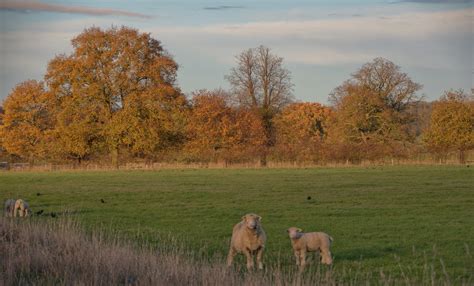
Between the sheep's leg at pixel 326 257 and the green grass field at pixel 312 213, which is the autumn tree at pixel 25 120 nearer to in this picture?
the green grass field at pixel 312 213

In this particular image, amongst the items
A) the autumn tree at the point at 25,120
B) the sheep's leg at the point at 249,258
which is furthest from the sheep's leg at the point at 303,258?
the autumn tree at the point at 25,120

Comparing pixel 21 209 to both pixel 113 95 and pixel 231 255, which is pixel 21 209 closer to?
pixel 231 255

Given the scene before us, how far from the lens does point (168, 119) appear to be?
2904 inches

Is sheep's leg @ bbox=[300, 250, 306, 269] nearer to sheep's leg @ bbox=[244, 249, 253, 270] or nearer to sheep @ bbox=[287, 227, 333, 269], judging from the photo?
sheep @ bbox=[287, 227, 333, 269]

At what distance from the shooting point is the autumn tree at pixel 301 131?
7188 centimetres

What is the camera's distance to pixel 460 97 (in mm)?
85188

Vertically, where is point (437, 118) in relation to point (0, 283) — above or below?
above

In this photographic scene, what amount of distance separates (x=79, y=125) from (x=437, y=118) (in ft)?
128

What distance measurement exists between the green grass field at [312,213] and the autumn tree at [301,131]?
28.6 m

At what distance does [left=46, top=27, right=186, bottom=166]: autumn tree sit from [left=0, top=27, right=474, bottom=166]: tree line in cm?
11

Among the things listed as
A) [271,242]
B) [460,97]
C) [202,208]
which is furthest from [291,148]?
[271,242]

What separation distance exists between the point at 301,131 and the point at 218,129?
20406 mm

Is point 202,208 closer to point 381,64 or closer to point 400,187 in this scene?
point 400,187

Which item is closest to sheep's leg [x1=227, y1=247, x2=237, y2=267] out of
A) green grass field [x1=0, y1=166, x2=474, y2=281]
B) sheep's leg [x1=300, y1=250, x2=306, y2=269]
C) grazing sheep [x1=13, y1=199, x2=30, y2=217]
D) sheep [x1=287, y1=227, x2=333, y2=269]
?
green grass field [x1=0, y1=166, x2=474, y2=281]
